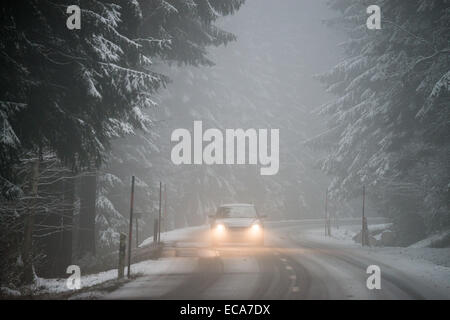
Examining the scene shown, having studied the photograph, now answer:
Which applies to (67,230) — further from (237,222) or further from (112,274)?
(237,222)

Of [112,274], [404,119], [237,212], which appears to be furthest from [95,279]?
[404,119]

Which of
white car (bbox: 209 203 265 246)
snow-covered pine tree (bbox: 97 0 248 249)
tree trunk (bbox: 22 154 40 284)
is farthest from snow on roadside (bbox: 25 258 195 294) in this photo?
snow-covered pine tree (bbox: 97 0 248 249)

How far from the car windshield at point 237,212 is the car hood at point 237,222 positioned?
65 cm

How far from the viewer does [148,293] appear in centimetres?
945

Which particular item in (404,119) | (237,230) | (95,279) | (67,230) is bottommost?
(95,279)

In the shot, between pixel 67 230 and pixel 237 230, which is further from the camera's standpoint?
pixel 237 230

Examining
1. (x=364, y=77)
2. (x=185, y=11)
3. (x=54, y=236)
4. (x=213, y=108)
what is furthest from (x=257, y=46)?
(x=54, y=236)

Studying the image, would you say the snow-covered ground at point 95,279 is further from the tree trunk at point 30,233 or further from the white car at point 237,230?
the white car at point 237,230

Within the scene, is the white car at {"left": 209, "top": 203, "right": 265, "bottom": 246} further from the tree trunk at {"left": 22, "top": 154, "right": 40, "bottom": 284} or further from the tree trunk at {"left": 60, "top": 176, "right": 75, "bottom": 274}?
the tree trunk at {"left": 22, "top": 154, "right": 40, "bottom": 284}

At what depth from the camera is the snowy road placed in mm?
9406

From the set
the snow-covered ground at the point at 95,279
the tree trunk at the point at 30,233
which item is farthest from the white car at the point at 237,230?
the tree trunk at the point at 30,233

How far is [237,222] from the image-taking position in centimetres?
1847

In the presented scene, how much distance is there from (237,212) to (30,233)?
29.3ft
